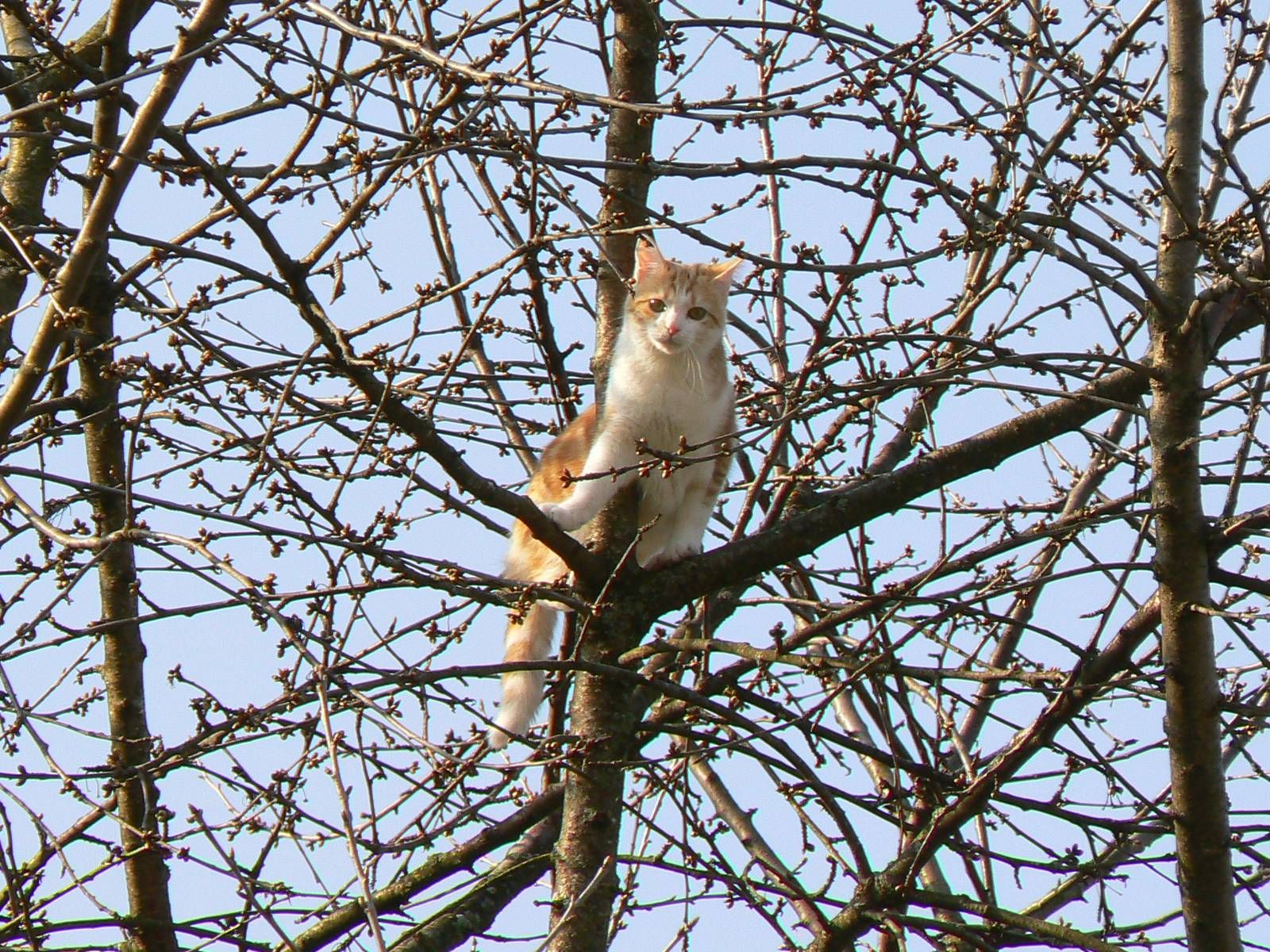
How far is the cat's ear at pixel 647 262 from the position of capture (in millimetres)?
5805

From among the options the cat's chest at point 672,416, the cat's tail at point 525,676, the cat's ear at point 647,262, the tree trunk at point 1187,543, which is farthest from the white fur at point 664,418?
the tree trunk at point 1187,543

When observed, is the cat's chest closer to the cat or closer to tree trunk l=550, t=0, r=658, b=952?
the cat

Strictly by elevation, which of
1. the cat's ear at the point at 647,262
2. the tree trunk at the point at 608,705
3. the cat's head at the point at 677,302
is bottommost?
the tree trunk at the point at 608,705

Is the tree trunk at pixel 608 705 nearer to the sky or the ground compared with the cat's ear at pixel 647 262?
nearer to the ground

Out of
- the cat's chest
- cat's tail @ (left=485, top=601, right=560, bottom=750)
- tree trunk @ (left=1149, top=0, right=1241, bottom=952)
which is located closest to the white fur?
the cat's chest

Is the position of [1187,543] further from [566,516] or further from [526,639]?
[526,639]

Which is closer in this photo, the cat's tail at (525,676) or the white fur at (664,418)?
the cat's tail at (525,676)

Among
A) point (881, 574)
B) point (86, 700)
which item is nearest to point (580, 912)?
point (881, 574)

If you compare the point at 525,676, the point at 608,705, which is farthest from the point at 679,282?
the point at 608,705

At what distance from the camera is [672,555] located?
15.1ft

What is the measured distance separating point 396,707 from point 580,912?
713 millimetres

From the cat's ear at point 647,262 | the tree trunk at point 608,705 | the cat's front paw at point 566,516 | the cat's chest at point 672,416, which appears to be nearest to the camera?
the tree trunk at point 608,705

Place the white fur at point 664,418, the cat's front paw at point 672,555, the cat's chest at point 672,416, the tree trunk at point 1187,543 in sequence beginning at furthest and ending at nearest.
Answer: the cat's chest at point 672,416
the white fur at point 664,418
the cat's front paw at point 672,555
the tree trunk at point 1187,543

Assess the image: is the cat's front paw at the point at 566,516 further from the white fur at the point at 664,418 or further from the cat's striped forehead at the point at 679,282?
the cat's striped forehead at the point at 679,282
